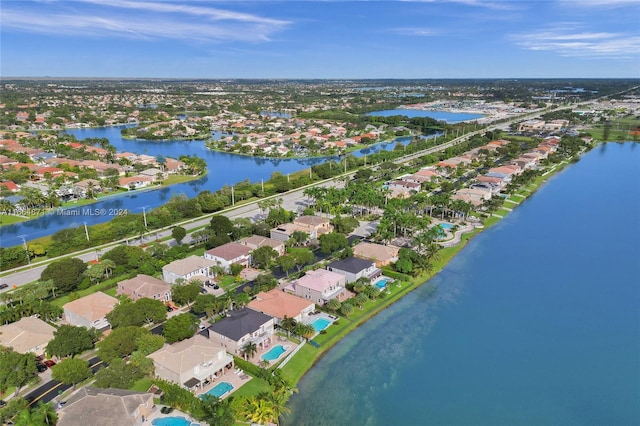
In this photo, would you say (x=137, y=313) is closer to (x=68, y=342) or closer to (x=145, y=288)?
(x=68, y=342)

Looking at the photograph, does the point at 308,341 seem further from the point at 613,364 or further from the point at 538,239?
the point at 538,239

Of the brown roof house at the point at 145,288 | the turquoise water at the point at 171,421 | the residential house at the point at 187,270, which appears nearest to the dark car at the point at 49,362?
the brown roof house at the point at 145,288

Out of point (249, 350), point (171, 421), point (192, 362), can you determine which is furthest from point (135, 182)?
point (171, 421)

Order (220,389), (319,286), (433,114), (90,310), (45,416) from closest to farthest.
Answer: (45,416) < (220,389) < (90,310) < (319,286) < (433,114)

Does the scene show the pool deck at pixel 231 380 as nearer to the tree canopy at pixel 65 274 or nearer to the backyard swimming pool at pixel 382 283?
the backyard swimming pool at pixel 382 283

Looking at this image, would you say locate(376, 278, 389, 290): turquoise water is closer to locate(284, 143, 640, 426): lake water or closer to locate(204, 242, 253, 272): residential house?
locate(284, 143, 640, 426): lake water

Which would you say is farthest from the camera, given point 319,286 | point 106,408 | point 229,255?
point 229,255

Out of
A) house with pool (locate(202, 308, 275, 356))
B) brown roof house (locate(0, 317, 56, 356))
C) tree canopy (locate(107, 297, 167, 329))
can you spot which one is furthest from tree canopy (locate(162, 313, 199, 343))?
brown roof house (locate(0, 317, 56, 356))
